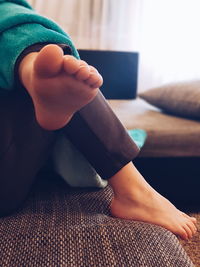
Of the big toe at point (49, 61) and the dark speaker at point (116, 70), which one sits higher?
the big toe at point (49, 61)

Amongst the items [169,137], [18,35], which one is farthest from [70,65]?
[169,137]

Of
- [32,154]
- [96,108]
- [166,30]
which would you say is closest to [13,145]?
[32,154]

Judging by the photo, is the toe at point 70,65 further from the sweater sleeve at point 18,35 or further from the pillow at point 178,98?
the pillow at point 178,98

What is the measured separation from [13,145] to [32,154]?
5 cm

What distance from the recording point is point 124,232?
1.92 ft

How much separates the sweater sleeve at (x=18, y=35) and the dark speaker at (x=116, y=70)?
1077 millimetres

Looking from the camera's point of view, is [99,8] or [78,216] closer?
[78,216]

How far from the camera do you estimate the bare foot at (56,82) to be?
0.52 metres

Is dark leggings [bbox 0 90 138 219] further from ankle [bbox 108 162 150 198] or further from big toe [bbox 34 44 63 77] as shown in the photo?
big toe [bbox 34 44 63 77]

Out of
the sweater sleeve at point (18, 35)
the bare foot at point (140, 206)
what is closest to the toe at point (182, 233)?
the bare foot at point (140, 206)

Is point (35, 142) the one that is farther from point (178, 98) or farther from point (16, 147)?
point (178, 98)

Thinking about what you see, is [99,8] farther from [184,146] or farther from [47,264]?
[47,264]

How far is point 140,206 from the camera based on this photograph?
Answer: 729 mm

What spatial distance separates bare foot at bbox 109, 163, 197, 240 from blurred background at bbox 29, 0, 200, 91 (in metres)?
1.41
